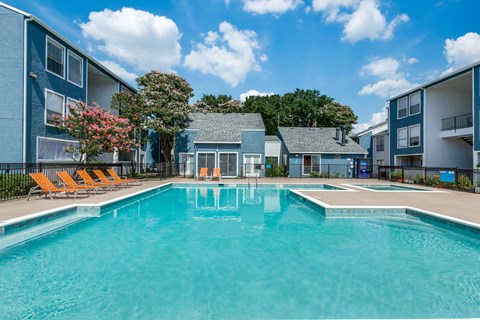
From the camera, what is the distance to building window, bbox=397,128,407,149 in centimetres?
2273

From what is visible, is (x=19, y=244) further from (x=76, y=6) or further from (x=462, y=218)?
(x=76, y=6)

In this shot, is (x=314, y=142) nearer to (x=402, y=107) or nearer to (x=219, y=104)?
(x=402, y=107)

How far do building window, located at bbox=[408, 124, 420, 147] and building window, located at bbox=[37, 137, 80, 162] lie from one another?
2538cm

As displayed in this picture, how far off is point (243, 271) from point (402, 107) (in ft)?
81.1

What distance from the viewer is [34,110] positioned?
13.0m

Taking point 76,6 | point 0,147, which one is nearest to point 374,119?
point 76,6

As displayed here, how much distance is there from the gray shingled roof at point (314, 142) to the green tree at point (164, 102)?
35.1ft

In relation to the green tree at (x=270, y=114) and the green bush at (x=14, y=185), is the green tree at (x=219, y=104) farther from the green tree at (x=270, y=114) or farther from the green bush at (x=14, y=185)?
the green bush at (x=14, y=185)

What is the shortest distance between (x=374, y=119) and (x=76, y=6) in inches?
1854

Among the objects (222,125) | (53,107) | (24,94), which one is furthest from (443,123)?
(24,94)


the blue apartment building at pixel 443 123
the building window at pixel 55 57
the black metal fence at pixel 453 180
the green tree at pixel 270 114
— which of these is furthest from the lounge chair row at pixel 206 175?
the green tree at pixel 270 114

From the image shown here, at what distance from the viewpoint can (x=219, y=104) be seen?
44.9m

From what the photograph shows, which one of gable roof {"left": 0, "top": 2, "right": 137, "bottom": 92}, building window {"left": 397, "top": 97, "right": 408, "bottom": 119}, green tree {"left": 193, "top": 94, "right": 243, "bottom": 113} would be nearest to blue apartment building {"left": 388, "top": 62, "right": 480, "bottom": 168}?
building window {"left": 397, "top": 97, "right": 408, "bottom": 119}

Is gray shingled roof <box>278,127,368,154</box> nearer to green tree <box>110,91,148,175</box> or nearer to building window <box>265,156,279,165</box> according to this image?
building window <box>265,156,279,165</box>
